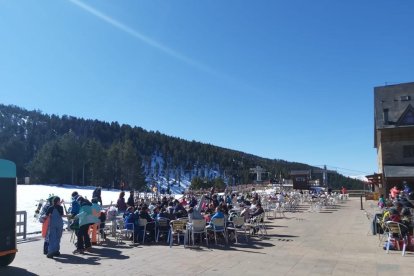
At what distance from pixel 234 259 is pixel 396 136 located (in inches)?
1106

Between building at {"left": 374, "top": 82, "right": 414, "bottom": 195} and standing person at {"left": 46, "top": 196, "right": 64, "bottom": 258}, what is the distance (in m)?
26.0

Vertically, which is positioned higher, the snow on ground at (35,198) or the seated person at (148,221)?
the seated person at (148,221)

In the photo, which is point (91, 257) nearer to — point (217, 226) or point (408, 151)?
point (217, 226)

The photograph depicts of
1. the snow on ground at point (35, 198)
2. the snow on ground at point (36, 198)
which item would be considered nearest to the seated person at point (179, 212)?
the snow on ground at point (36, 198)

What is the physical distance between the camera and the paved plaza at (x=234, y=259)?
26.5 ft

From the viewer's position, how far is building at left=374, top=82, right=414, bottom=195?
31567 millimetres

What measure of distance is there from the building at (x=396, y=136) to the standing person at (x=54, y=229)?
2598cm

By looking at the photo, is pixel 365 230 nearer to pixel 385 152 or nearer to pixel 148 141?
pixel 385 152

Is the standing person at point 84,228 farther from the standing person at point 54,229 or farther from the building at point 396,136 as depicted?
the building at point 396,136

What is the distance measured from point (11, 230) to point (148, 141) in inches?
6239

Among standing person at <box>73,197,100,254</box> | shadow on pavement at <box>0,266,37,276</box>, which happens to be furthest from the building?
shadow on pavement at <box>0,266,37,276</box>

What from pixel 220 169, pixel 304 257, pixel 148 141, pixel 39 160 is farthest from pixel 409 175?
pixel 148 141

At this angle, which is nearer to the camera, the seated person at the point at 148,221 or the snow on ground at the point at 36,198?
the seated person at the point at 148,221

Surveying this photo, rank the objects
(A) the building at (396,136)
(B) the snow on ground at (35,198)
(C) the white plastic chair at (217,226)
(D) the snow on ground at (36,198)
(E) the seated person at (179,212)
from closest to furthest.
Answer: (C) the white plastic chair at (217,226), (E) the seated person at (179,212), (D) the snow on ground at (36,198), (B) the snow on ground at (35,198), (A) the building at (396,136)
